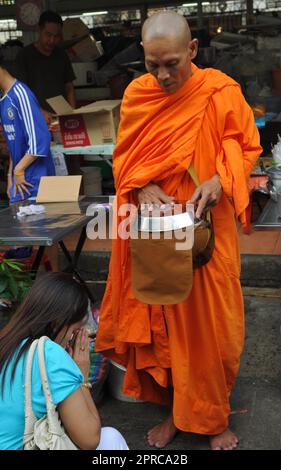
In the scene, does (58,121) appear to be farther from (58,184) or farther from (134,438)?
(134,438)

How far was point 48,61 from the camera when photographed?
6074mm

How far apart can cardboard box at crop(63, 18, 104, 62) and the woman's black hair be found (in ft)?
20.6

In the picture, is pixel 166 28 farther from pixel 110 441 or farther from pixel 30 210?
pixel 110 441

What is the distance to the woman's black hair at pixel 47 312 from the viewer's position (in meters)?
2.04

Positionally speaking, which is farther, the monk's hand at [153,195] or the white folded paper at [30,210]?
the white folded paper at [30,210]

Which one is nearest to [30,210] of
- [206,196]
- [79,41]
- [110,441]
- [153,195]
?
[153,195]

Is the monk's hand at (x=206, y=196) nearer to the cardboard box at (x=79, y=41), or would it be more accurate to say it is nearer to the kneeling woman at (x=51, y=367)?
the kneeling woman at (x=51, y=367)

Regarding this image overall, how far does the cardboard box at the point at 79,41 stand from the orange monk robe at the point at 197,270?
5462 millimetres

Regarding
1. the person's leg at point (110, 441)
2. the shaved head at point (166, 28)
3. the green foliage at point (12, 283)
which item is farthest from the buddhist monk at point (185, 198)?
the person's leg at point (110, 441)

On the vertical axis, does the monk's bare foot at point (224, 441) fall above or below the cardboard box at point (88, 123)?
below

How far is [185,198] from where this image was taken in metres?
2.75

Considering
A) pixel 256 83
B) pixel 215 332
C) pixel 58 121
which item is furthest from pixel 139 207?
pixel 256 83

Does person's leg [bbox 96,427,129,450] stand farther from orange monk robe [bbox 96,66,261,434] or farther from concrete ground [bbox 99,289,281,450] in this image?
concrete ground [bbox 99,289,281,450]

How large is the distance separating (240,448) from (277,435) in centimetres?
20
